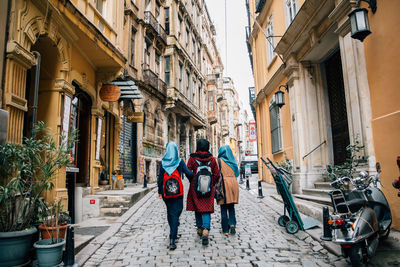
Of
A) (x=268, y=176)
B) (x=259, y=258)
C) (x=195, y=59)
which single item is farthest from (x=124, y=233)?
(x=195, y=59)

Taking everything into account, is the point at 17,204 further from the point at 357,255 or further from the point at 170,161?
the point at 357,255

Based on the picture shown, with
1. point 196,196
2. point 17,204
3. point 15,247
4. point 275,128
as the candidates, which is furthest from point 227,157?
point 275,128

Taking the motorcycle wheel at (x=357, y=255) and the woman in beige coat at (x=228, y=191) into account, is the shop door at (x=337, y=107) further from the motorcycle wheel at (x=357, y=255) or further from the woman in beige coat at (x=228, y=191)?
the motorcycle wheel at (x=357, y=255)

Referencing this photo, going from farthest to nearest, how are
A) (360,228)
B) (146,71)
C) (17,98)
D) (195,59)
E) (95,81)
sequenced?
1. (195,59)
2. (146,71)
3. (95,81)
4. (17,98)
5. (360,228)

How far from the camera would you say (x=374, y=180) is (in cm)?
432

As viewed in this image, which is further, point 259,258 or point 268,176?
point 268,176

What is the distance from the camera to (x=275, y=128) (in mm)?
14578

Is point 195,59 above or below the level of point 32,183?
above

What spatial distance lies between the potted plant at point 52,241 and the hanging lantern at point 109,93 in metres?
5.58

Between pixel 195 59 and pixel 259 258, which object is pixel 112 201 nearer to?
pixel 259 258

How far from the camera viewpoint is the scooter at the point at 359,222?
11.7 ft

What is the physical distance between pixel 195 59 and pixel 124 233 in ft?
82.5

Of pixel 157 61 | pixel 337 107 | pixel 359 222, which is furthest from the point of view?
pixel 157 61

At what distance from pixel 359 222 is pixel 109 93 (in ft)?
26.7
